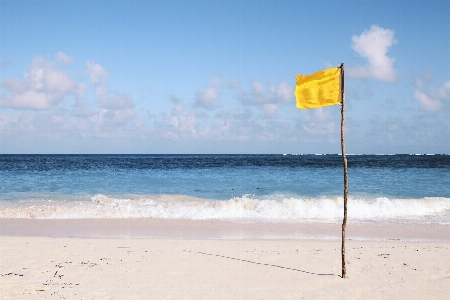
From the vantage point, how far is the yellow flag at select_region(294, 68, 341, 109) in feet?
20.3

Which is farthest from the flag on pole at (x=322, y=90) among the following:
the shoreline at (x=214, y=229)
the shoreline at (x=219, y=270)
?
the shoreline at (x=214, y=229)

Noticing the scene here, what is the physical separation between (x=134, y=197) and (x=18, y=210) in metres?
6.57

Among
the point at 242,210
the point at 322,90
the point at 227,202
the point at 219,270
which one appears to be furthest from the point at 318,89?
the point at 227,202

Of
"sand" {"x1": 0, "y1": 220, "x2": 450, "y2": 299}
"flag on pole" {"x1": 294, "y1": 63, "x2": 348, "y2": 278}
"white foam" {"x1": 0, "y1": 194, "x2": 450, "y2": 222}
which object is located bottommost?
"white foam" {"x1": 0, "y1": 194, "x2": 450, "y2": 222}

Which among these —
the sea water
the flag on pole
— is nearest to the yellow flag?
the flag on pole

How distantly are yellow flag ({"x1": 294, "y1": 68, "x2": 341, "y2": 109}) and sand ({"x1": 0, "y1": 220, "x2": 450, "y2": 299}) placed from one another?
3.10 metres

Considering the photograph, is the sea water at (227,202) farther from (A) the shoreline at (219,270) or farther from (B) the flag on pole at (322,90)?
(B) the flag on pole at (322,90)

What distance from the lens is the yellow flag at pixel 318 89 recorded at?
20.3ft

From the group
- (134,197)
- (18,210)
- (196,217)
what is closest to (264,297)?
(196,217)

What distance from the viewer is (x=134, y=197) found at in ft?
70.6

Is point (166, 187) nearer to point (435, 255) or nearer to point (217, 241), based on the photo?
point (217, 241)

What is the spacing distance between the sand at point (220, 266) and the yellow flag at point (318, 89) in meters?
3.10

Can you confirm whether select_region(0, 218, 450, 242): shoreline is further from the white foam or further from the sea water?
the white foam

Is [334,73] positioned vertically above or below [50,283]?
above
